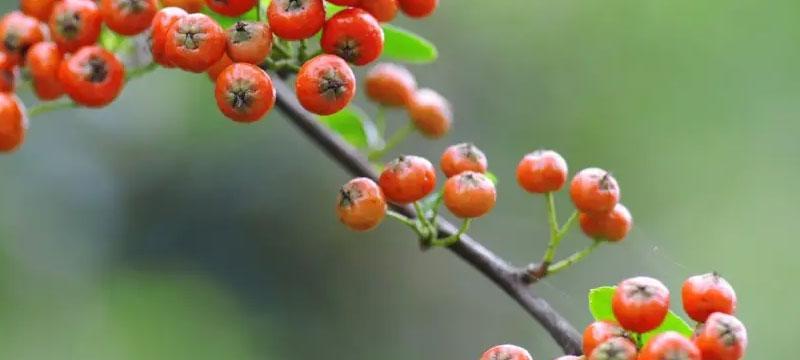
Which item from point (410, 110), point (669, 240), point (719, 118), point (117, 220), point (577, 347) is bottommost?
point (117, 220)

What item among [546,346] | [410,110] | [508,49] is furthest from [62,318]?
[508,49]

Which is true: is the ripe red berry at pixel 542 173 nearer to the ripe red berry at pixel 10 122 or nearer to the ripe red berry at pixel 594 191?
the ripe red berry at pixel 594 191

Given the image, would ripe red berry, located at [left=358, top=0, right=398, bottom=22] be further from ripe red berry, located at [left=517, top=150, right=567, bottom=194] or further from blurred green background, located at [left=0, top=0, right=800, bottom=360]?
blurred green background, located at [left=0, top=0, right=800, bottom=360]

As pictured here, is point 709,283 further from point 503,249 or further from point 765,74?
point 765,74

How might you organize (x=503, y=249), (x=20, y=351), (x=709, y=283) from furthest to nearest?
(x=503, y=249), (x=20, y=351), (x=709, y=283)

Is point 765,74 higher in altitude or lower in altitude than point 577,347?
lower

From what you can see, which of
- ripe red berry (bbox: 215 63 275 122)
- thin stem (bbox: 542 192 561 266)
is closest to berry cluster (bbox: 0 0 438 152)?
ripe red berry (bbox: 215 63 275 122)
